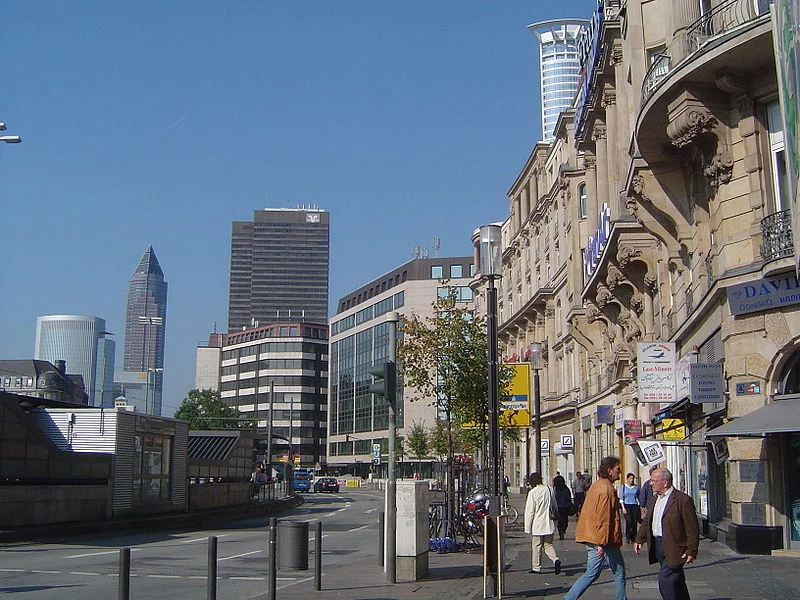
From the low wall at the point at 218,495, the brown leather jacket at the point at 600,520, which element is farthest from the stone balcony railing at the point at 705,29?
the low wall at the point at 218,495

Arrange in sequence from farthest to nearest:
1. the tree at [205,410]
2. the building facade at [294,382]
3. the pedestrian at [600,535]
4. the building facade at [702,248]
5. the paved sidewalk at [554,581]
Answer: the building facade at [294,382] → the tree at [205,410] → the building facade at [702,248] → the paved sidewalk at [554,581] → the pedestrian at [600,535]

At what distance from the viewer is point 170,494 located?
32.9 m

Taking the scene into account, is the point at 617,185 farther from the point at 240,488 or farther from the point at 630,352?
the point at 240,488

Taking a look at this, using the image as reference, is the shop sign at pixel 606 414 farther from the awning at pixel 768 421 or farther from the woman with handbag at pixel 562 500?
the awning at pixel 768 421

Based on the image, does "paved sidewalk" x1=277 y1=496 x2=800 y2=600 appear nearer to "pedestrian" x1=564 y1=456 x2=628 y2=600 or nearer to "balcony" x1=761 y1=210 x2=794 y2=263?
"pedestrian" x1=564 y1=456 x2=628 y2=600

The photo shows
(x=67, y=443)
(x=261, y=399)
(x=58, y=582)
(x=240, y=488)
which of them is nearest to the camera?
(x=58, y=582)

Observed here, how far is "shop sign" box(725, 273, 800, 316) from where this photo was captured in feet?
55.2

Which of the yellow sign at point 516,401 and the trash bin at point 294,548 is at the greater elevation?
the yellow sign at point 516,401

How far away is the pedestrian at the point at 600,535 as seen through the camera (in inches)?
416

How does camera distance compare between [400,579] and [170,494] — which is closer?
[400,579]

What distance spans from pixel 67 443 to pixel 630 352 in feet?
64.3

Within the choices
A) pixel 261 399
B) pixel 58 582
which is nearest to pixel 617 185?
pixel 58 582

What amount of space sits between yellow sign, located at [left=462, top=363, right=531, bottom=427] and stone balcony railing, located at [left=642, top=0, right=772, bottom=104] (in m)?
11.1

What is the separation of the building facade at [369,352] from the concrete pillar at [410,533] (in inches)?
3814
